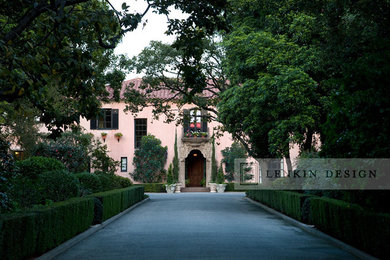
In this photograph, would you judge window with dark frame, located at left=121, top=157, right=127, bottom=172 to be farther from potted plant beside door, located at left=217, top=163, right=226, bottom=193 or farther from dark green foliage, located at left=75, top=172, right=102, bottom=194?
dark green foliage, located at left=75, top=172, right=102, bottom=194

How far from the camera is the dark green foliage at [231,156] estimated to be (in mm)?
38188

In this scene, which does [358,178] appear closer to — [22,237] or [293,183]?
[22,237]

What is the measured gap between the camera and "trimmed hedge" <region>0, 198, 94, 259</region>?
22.2ft

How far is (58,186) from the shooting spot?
1314 cm

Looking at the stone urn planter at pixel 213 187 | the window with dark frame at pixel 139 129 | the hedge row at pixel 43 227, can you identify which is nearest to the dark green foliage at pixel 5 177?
the hedge row at pixel 43 227

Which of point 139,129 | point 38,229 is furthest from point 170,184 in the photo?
point 38,229

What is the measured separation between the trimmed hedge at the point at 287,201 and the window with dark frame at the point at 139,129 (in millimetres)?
18838

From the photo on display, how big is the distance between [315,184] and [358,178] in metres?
7.07

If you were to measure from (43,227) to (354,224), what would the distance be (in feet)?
19.7

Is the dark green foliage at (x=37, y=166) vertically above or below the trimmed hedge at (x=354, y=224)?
above

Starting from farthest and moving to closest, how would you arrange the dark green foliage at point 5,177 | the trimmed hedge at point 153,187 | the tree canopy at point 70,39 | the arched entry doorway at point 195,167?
the arched entry doorway at point 195,167 → the trimmed hedge at point 153,187 → the dark green foliage at point 5,177 → the tree canopy at point 70,39

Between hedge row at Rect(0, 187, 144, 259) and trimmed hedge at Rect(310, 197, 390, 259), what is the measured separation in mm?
5939

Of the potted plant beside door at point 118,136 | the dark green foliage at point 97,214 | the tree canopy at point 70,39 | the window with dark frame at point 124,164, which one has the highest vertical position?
the potted plant beside door at point 118,136

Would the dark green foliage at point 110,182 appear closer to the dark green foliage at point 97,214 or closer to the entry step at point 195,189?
the dark green foliage at point 97,214
